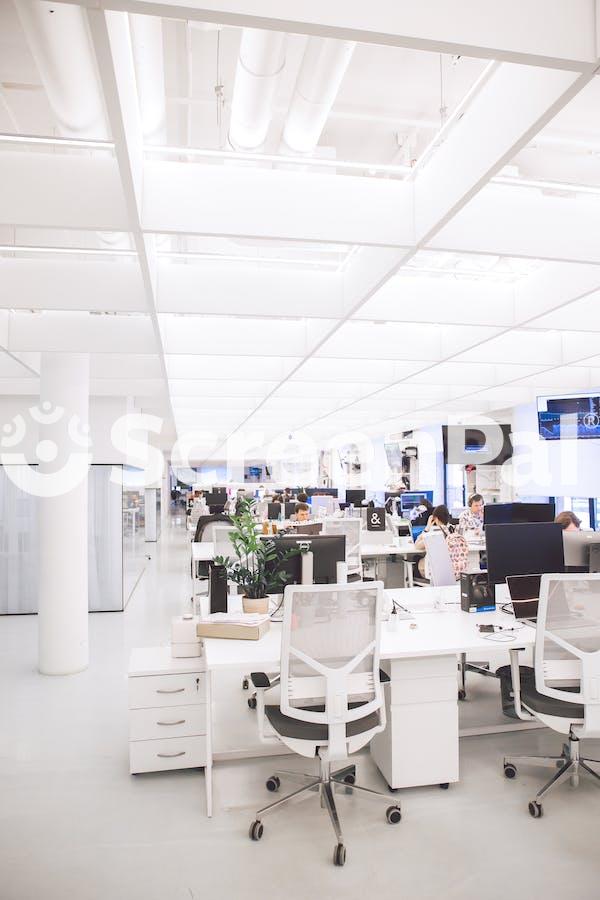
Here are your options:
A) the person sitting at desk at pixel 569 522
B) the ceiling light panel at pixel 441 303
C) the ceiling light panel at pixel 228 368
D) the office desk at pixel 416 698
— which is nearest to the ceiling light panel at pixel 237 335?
the ceiling light panel at pixel 441 303

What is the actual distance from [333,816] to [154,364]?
224 inches

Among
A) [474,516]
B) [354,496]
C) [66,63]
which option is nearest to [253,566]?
[66,63]

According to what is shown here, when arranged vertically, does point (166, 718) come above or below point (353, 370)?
below

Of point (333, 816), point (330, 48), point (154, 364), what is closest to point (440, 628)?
point (333, 816)

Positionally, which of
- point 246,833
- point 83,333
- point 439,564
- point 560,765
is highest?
point 83,333

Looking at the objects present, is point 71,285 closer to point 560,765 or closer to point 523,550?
point 523,550

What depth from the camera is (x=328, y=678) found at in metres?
3.23

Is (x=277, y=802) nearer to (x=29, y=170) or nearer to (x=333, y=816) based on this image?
(x=333, y=816)

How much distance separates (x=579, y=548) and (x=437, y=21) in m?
3.92

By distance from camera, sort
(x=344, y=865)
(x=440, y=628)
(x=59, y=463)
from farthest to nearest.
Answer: (x=59, y=463), (x=440, y=628), (x=344, y=865)

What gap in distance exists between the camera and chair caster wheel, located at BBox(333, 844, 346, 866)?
9.91ft

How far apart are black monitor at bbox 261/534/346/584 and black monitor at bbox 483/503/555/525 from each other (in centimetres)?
180

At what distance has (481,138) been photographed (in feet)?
9.92

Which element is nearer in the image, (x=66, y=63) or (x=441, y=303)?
(x=66, y=63)
